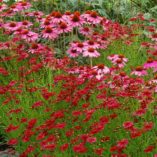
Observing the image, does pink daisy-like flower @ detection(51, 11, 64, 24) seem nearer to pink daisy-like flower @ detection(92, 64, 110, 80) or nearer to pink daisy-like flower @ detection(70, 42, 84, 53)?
pink daisy-like flower @ detection(70, 42, 84, 53)

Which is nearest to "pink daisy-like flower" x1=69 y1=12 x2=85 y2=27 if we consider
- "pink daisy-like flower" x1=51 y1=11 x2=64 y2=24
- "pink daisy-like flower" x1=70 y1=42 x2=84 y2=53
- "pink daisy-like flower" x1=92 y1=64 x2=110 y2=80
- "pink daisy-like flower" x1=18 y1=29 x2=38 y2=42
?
"pink daisy-like flower" x1=51 y1=11 x2=64 y2=24

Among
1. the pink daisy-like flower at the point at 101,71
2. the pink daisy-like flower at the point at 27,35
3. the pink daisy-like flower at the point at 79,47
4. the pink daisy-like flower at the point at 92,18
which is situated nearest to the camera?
the pink daisy-like flower at the point at 101,71

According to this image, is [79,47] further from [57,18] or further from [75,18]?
[57,18]

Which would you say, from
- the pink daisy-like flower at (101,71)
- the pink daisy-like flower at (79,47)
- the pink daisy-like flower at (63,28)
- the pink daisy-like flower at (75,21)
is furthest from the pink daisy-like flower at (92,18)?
the pink daisy-like flower at (101,71)

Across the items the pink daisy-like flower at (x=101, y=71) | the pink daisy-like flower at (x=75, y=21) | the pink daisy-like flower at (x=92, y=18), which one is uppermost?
the pink daisy-like flower at (x=75, y=21)

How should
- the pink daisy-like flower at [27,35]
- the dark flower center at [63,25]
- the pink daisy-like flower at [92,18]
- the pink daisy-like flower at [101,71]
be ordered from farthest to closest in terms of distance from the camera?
1. the pink daisy-like flower at [92,18]
2. the pink daisy-like flower at [27,35]
3. the dark flower center at [63,25]
4. the pink daisy-like flower at [101,71]

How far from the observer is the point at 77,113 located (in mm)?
3600

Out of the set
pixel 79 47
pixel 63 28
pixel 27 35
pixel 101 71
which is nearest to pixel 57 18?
pixel 63 28

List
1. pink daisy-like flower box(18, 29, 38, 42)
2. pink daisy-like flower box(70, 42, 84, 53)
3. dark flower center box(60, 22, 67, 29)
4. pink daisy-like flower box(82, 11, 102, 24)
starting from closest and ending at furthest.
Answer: pink daisy-like flower box(70, 42, 84, 53), dark flower center box(60, 22, 67, 29), pink daisy-like flower box(18, 29, 38, 42), pink daisy-like flower box(82, 11, 102, 24)

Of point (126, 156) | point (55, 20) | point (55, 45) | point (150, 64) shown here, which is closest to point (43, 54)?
point (55, 20)

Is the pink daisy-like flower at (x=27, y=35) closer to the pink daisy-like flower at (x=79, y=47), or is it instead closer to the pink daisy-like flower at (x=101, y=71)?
the pink daisy-like flower at (x=79, y=47)

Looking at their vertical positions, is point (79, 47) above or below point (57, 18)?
below

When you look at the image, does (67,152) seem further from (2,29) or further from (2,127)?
(2,29)

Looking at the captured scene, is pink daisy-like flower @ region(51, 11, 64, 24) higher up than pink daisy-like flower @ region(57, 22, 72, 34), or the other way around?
pink daisy-like flower @ region(51, 11, 64, 24)
